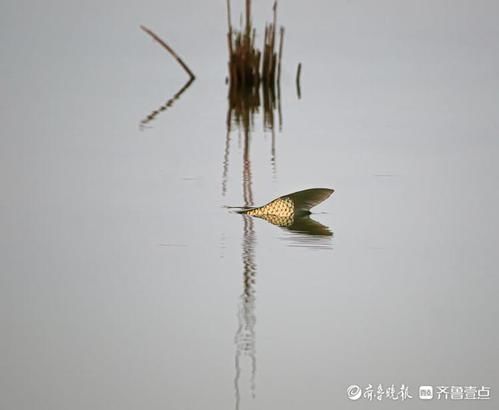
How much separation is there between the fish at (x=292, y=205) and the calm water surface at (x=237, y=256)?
0.11 metres

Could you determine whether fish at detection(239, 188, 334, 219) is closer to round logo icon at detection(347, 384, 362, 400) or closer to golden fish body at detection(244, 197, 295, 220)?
golden fish body at detection(244, 197, 295, 220)

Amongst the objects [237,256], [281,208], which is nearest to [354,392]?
[237,256]

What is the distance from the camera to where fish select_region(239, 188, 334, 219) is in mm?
3797

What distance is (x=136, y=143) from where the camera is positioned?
559 cm

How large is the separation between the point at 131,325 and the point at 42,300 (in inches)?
11.1

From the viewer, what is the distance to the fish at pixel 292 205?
3.80 metres

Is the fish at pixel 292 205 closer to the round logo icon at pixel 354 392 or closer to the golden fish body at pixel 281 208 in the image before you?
the golden fish body at pixel 281 208

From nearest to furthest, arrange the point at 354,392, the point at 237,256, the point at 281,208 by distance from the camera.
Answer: the point at 354,392, the point at 237,256, the point at 281,208

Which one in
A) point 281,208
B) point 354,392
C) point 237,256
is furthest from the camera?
point 281,208

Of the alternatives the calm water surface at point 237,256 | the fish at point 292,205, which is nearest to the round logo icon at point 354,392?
the calm water surface at point 237,256

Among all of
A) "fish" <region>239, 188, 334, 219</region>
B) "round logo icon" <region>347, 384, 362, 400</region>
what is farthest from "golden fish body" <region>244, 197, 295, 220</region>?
"round logo icon" <region>347, 384, 362, 400</region>

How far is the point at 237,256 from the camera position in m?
3.27

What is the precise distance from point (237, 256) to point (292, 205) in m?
0.59

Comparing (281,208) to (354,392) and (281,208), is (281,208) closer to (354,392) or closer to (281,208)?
(281,208)
